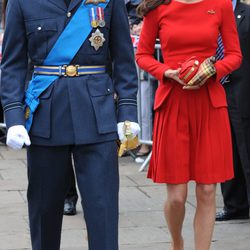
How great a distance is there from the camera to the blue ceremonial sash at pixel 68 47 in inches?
147

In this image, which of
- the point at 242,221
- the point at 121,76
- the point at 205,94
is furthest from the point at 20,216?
the point at 121,76

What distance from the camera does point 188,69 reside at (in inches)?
175

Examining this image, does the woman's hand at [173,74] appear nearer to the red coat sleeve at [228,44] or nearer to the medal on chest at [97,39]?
the red coat sleeve at [228,44]

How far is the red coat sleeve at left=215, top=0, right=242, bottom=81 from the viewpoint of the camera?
4594 mm

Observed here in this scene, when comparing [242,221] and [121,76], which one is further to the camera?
[242,221]

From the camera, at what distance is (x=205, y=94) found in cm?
461

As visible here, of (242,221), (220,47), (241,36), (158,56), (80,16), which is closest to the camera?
(80,16)

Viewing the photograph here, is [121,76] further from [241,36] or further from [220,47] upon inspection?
[241,36]

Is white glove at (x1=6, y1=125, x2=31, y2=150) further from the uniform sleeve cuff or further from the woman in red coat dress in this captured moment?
the woman in red coat dress

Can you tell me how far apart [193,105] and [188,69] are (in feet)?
0.88

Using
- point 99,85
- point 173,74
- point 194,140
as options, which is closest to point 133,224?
point 194,140

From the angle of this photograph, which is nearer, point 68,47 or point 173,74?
point 68,47

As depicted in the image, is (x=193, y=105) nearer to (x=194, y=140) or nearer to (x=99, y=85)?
(x=194, y=140)

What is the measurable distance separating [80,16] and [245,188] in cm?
277
